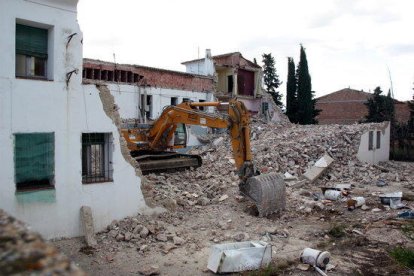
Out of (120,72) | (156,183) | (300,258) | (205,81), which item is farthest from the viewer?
(205,81)

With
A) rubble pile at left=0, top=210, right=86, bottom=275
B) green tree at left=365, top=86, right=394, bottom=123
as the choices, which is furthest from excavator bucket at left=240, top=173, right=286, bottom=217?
green tree at left=365, top=86, right=394, bottom=123

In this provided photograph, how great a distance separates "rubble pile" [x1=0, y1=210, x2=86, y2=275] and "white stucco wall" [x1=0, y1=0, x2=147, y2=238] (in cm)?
661

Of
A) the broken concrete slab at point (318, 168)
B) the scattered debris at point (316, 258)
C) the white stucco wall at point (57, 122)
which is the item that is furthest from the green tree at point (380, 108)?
the white stucco wall at point (57, 122)

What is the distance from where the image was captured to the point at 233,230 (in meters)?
10.1

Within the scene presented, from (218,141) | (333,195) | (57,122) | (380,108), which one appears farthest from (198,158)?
(380,108)

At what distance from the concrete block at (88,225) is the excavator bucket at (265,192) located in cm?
445

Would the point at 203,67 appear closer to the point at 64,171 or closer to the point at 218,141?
the point at 218,141

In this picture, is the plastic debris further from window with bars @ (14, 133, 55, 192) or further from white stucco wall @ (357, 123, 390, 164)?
white stucco wall @ (357, 123, 390, 164)

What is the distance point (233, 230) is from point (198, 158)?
21.9 feet

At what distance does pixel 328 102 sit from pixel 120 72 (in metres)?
28.6

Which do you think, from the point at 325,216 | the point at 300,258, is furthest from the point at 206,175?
the point at 300,258

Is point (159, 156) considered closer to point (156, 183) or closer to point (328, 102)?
point (156, 183)

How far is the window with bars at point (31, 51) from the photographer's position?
334 inches

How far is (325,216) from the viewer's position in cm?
1196
